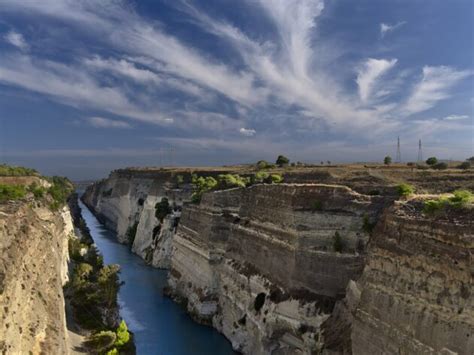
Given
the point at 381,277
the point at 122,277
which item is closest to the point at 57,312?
the point at 381,277

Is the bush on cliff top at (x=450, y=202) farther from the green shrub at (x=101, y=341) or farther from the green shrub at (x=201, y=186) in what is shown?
the green shrub at (x=201, y=186)

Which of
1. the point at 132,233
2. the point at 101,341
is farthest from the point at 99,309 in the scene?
the point at 132,233

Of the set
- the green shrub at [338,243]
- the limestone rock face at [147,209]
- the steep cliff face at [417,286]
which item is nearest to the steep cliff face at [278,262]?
the green shrub at [338,243]

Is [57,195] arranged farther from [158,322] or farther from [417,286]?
[417,286]

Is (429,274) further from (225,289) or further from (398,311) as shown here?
(225,289)

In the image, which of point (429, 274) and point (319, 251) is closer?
point (429, 274)

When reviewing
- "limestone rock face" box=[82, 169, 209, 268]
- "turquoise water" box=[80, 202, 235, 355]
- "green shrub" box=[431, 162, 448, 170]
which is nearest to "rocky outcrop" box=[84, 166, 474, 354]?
"turquoise water" box=[80, 202, 235, 355]

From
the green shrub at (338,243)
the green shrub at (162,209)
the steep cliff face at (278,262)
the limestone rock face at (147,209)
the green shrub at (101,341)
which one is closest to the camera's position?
the steep cliff face at (278,262)
